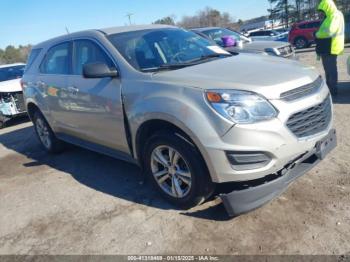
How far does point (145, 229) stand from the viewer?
136 inches

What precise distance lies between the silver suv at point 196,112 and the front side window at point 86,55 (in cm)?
1

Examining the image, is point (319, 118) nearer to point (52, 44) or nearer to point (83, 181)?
point (83, 181)

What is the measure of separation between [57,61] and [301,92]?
355cm

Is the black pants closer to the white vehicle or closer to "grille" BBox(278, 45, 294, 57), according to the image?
"grille" BBox(278, 45, 294, 57)

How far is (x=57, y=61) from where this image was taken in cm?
522

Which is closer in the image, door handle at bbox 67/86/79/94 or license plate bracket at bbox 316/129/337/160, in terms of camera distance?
license plate bracket at bbox 316/129/337/160

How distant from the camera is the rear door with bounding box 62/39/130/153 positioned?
3979 mm

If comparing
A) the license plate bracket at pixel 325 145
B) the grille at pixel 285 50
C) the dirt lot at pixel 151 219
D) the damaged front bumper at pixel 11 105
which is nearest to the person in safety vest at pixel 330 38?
the grille at pixel 285 50

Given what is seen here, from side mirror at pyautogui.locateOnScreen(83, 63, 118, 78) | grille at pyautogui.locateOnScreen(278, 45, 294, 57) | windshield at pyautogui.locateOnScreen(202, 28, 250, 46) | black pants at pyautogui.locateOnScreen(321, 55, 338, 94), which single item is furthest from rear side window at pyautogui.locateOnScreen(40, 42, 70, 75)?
windshield at pyautogui.locateOnScreen(202, 28, 250, 46)

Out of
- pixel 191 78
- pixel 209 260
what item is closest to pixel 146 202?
pixel 209 260

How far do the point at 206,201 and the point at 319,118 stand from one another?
139cm

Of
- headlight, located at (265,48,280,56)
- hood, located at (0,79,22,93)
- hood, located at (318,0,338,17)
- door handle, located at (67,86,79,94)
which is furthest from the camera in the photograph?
hood, located at (0,79,22,93)

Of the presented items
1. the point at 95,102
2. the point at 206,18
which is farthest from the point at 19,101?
the point at 206,18

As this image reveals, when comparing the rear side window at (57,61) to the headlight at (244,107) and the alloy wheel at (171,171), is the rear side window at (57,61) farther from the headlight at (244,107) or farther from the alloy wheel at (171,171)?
the headlight at (244,107)
